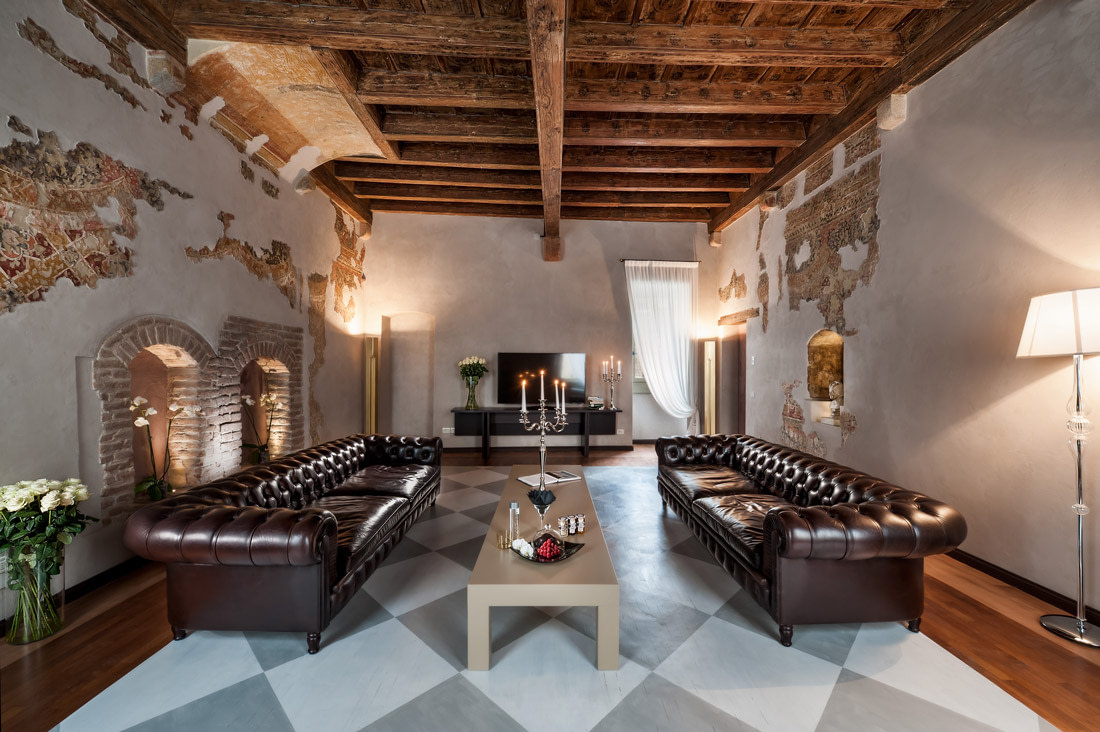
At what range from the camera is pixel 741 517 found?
2668 mm

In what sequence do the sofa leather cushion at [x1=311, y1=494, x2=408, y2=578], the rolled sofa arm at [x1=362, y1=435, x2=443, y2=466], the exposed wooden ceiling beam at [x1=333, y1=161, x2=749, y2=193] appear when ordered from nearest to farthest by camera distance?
the sofa leather cushion at [x1=311, y1=494, x2=408, y2=578], the rolled sofa arm at [x1=362, y1=435, x2=443, y2=466], the exposed wooden ceiling beam at [x1=333, y1=161, x2=749, y2=193]

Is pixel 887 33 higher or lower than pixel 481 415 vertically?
higher

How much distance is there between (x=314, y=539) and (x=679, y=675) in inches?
65.8

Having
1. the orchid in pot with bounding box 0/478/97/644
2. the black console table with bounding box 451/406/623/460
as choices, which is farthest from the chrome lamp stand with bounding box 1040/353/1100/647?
the orchid in pot with bounding box 0/478/97/644

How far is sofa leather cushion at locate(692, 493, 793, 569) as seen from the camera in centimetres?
236

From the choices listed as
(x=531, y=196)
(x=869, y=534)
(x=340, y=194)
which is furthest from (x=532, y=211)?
(x=869, y=534)

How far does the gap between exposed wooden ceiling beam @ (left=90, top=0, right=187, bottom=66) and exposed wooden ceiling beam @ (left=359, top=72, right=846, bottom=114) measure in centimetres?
113

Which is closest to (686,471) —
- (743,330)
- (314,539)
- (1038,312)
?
(1038,312)

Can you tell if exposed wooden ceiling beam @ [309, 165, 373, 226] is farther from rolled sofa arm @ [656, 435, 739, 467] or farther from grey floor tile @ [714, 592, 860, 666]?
grey floor tile @ [714, 592, 860, 666]

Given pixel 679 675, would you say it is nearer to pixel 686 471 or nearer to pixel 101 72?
pixel 686 471

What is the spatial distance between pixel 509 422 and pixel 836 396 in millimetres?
4026

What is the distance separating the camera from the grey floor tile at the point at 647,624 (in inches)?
80.2

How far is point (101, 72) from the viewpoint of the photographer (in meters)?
2.53

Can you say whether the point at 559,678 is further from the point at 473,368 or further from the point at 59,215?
the point at 473,368
